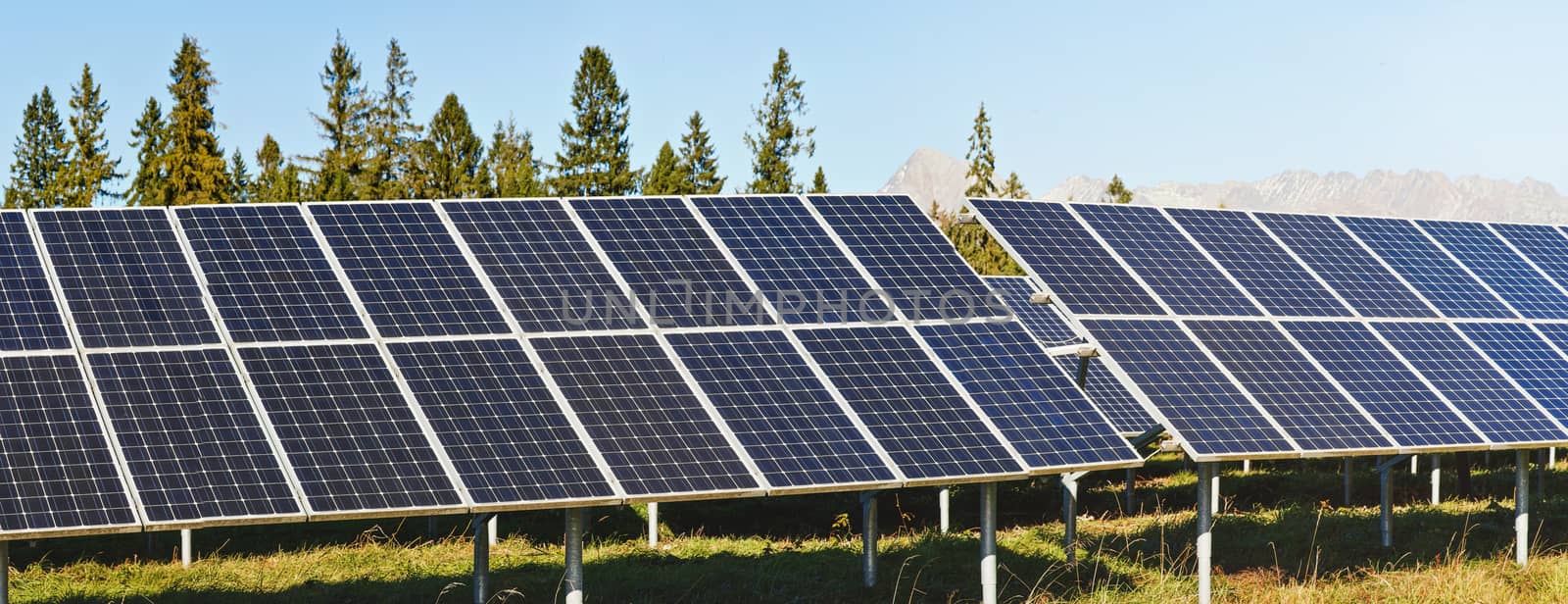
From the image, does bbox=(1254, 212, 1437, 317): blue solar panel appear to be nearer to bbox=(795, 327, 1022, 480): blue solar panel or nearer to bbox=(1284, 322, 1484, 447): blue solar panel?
bbox=(1284, 322, 1484, 447): blue solar panel

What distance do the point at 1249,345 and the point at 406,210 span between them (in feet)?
37.2

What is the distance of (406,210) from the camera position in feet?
60.7

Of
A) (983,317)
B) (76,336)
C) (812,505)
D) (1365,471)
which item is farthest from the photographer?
(1365,471)

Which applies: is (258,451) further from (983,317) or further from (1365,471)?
(1365,471)

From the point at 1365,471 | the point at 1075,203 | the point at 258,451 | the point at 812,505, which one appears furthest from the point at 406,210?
the point at 1365,471

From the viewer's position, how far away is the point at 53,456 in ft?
43.9

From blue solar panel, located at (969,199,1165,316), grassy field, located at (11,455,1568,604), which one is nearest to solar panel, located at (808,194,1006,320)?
blue solar panel, located at (969,199,1165,316)

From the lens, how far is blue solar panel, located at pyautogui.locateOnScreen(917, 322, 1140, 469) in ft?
49.8

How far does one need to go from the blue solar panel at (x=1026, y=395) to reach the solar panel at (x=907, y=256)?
0.42 m

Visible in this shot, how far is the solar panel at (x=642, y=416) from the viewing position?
14242mm

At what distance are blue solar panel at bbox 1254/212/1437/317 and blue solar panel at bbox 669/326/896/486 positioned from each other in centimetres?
997

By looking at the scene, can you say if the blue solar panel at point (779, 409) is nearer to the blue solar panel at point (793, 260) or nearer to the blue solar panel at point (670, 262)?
the blue solar panel at point (670, 262)

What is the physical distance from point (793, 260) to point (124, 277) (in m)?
7.73

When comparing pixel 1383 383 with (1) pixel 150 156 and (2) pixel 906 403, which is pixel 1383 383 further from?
(1) pixel 150 156
